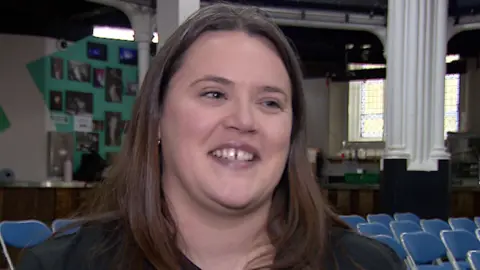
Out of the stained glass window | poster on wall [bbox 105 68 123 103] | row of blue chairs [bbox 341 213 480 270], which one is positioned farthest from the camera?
the stained glass window

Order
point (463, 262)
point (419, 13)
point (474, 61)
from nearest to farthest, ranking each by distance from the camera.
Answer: point (463, 262) < point (419, 13) < point (474, 61)

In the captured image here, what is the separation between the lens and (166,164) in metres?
1.36

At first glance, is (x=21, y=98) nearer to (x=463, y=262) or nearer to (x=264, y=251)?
(x=463, y=262)

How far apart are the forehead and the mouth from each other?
13cm

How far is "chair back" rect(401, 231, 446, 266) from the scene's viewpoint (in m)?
5.14

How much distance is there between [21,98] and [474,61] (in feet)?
35.7

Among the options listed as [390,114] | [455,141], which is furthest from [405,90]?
[455,141]

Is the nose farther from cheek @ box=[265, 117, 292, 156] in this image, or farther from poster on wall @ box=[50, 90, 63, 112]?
poster on wall @ box=[50, 90, 63, 112]

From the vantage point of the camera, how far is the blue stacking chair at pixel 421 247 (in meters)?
5.14

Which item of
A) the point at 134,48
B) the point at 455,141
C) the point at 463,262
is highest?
the point at 134,48

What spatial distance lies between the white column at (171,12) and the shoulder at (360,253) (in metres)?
5.11

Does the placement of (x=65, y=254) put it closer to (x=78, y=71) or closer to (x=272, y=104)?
(x=272, y=104)

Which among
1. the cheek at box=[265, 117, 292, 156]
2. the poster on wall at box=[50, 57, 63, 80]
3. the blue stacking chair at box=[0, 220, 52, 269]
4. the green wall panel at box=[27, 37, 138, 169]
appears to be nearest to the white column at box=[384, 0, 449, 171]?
the green wall panel at box=[27, 37, 138, 169]

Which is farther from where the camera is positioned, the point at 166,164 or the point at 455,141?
the point at 455,141
